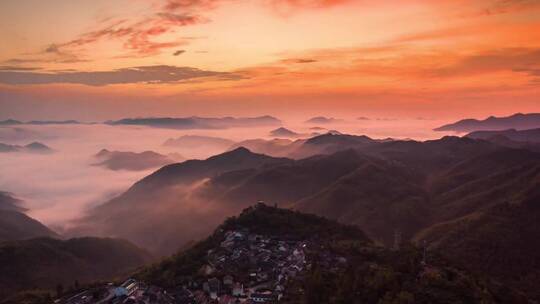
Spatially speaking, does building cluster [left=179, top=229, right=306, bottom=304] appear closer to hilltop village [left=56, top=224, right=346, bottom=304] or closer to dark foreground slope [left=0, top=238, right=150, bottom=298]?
hilltop village [left=56, top=224, right=346, bottom=304]

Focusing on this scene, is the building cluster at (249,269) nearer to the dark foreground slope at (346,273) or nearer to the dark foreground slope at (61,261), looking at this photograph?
the dark foreground slope at (346,273)

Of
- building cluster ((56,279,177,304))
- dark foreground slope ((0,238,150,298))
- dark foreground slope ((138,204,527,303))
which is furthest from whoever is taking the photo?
dark foreground slope ((0,238,150,298))

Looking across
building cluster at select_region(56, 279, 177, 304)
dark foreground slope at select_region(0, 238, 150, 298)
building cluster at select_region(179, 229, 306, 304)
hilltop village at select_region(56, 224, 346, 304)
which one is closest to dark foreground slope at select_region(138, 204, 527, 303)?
hilltop village at select_region(56, 224, 346, 304)

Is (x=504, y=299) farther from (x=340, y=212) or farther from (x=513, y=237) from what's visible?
(x=340, y=212)

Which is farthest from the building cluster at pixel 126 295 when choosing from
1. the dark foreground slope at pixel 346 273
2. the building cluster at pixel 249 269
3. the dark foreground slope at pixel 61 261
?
the dark foreground slope at pixel 61 261

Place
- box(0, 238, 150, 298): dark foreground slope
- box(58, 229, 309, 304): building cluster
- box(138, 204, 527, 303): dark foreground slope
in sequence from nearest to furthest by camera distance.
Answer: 1. box(138, 204, 527, 303): dark foreground slope
2. box(58, 229, 309, 304): building cluster
3. box(0, 238, 150, 298): dark foreground slope

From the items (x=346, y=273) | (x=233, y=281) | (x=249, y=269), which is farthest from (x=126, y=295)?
(x=346, y=273)

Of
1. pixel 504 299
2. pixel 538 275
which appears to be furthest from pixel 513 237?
pixel 504 299

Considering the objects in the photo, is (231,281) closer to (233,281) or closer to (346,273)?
(233,281)
